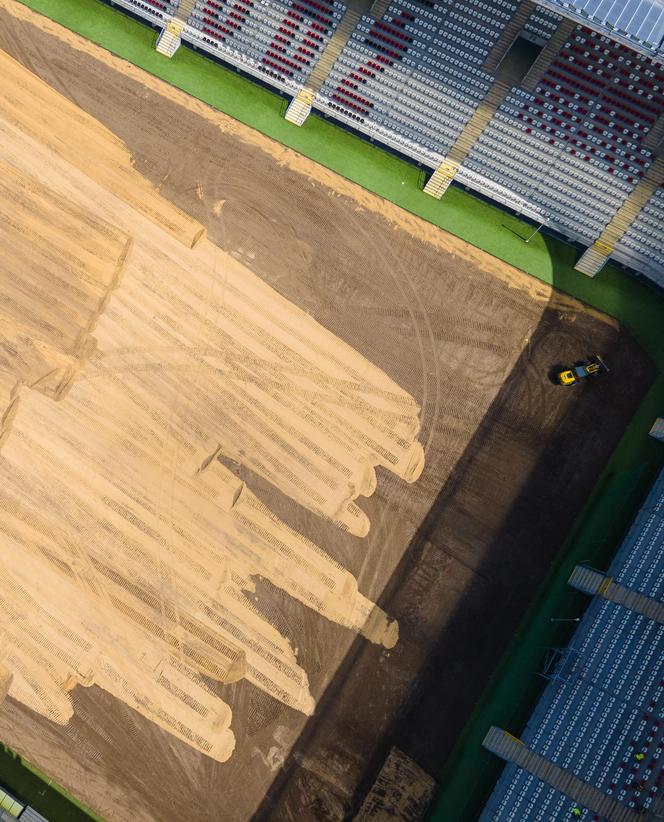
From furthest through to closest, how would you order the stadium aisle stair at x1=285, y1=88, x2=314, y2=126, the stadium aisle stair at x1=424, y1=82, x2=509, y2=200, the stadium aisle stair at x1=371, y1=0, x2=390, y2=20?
the stadium aisle stair at x1=285, y1=88, x2=314, y2=126
the stadium aisle stair at x1=371, y1=0, x2=390, y2=20
the stadium aisle stair at x1=424, y1=82, x2=509, y2=200

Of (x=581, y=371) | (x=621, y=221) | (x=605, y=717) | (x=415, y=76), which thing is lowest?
(x=605, y=717)

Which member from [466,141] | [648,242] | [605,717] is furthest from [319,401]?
[605,717]

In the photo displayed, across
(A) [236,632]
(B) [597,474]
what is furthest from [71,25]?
(B) [597,474]

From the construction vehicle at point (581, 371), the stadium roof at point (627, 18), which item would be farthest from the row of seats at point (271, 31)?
the construction vehicle at point (581, 371)

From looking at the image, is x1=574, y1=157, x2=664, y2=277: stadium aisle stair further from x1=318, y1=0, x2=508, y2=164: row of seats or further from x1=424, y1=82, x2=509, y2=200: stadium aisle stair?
x1=318, y1=0, x2=508, y2=164: row of seats

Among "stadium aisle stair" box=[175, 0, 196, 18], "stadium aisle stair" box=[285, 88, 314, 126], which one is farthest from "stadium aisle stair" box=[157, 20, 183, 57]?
"stadium aisle stair" box=[285, 88, 314, 126]

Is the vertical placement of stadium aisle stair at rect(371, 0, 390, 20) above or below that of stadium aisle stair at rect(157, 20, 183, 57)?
above

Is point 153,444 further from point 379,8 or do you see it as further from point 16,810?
point 379,8
